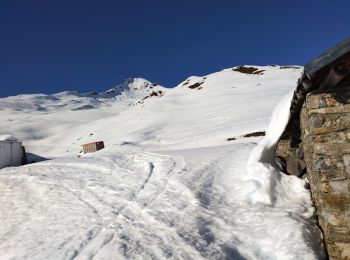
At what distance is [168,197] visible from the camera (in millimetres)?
7992

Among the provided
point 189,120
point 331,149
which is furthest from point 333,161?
point 189,120

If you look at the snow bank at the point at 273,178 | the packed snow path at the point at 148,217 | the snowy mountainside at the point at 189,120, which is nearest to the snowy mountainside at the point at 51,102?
the snowy mountainside at the point at 189,120

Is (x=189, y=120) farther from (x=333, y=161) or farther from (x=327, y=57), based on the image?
(x=327, y=57)

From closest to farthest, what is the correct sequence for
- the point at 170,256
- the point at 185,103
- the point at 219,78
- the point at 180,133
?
the point at 170,256 → the point at 180,133 → the point at 185,103 → the point at 219,78

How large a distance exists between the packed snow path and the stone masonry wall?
549 millimetres

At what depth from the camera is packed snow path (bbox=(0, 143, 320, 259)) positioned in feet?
18.5

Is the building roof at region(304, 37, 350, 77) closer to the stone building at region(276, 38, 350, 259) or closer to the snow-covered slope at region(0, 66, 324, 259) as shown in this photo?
the stone building at region(276, 38, 350, 259)

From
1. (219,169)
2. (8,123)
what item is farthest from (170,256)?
(8,123)

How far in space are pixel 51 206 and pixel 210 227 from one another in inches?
158

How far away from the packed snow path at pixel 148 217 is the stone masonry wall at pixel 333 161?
1.80 feet

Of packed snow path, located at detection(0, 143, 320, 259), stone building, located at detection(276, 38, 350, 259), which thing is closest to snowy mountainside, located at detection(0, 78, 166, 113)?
packed snow path, located at detection(0, 143, 320, 259)

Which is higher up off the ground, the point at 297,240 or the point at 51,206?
the point at 51,206

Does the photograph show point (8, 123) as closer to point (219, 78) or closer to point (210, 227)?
point (219, 78)

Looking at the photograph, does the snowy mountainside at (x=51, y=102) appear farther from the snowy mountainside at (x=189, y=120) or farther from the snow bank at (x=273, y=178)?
the snow bank at (x=273, y=178)
